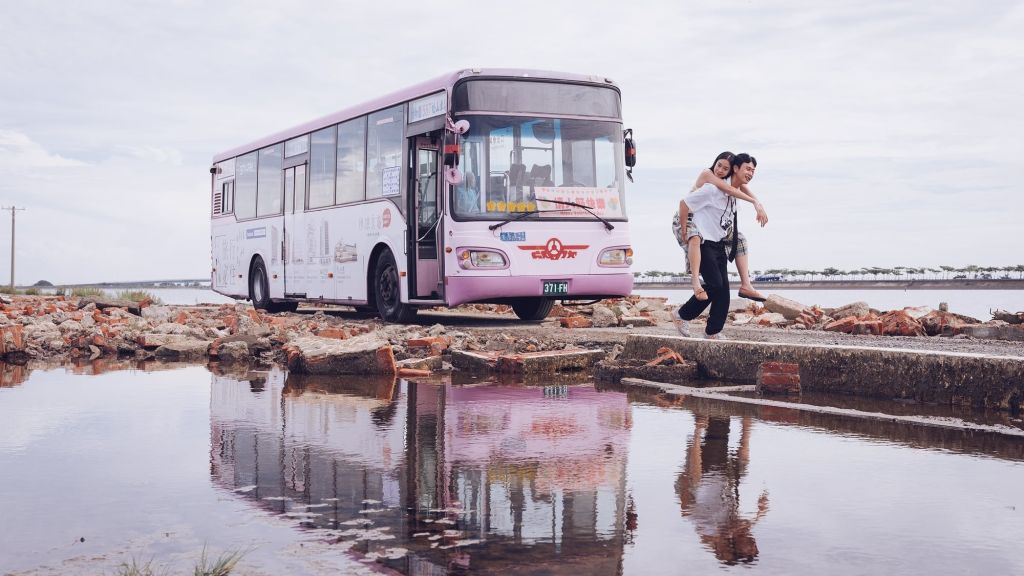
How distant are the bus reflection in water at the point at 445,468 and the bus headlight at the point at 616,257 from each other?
6050 mm

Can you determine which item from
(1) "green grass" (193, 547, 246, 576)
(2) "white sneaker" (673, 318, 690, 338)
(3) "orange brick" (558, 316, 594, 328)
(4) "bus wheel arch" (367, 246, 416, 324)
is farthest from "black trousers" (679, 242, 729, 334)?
(1) "green grass" (193, 547, 246, 576)

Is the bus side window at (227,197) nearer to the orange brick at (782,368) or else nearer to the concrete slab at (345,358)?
the concrete slab at (345,358)

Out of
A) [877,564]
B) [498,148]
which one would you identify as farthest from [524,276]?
[877,564]

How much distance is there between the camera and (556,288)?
1452 centimetres

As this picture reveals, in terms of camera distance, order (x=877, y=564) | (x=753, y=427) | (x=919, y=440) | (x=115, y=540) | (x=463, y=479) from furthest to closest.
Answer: (x=753, y=427) < (x=919, y=440) < (x=463, y=479) < (x=115, y=540) < (x=877, y=564)

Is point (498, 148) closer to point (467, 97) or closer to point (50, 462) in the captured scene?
point (467, 97)

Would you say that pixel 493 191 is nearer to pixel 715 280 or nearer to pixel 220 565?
pixel 715 280

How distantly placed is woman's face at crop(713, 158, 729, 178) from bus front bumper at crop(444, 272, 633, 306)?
468 cm

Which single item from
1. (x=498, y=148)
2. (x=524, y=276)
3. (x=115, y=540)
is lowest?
(x=115, y=540)

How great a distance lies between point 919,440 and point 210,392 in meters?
5.77

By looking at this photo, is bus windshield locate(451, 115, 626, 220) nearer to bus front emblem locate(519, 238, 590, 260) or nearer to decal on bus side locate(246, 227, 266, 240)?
bus front emblem locate(519, 238, 590, 260)

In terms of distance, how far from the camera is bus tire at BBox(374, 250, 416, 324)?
16250 millimetres

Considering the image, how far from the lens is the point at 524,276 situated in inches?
564

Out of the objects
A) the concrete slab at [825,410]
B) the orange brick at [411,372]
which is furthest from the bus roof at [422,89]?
the concrete slab at [825,410]
